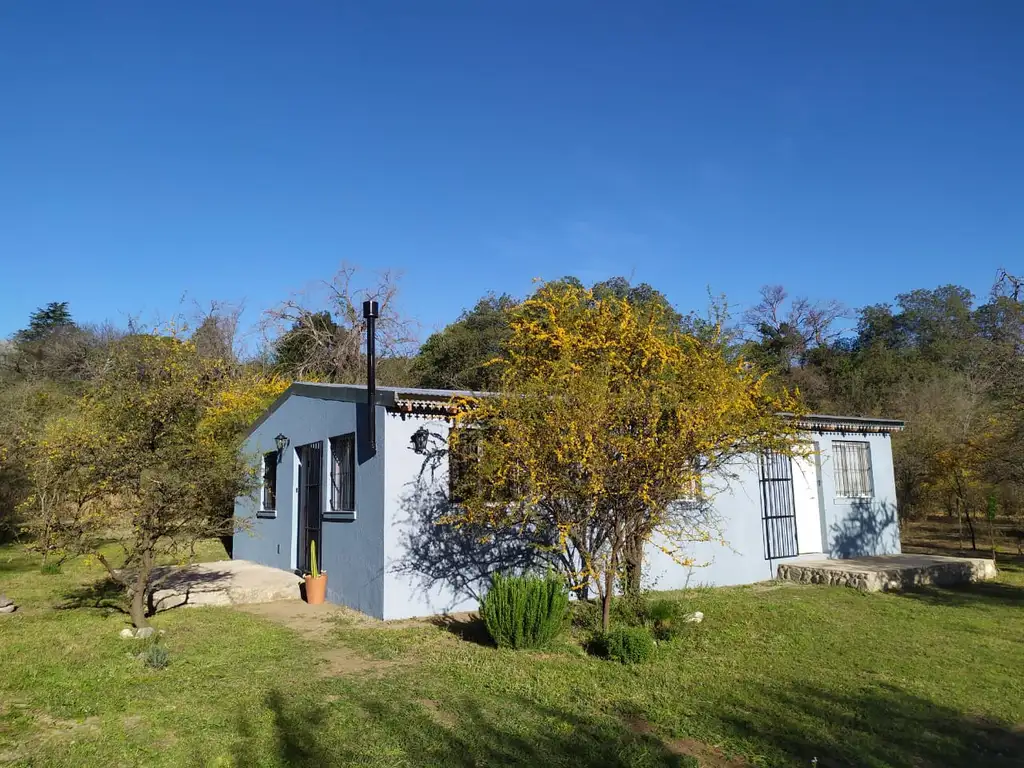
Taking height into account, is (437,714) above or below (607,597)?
below

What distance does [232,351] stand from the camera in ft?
86.2

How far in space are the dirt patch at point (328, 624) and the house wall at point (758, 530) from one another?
422cm

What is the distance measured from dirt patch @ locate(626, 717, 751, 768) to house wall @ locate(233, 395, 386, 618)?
4.56 metres

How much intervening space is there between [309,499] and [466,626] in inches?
188

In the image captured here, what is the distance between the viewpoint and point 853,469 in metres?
13.4

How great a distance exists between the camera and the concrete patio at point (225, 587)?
9.93 m

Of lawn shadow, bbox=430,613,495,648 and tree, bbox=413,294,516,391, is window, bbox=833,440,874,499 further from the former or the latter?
tree, bbox=413,294,516,391

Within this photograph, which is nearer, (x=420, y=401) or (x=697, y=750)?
(x=697, y=750)

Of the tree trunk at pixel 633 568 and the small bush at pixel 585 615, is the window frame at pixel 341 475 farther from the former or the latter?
the tree trunk at pixel 633 568

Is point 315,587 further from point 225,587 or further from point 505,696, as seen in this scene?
point 505,696

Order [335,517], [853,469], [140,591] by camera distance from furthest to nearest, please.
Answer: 1. [853,469]
2. [335,517]
3. [140,591]

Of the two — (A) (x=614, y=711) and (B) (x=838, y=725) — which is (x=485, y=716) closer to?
(A) (x=614, y=711)

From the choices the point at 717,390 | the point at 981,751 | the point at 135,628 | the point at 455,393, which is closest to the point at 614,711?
the point at 981,751

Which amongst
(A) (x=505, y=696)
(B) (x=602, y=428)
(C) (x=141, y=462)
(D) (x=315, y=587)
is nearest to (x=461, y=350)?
(D) (x=315, y=587)
